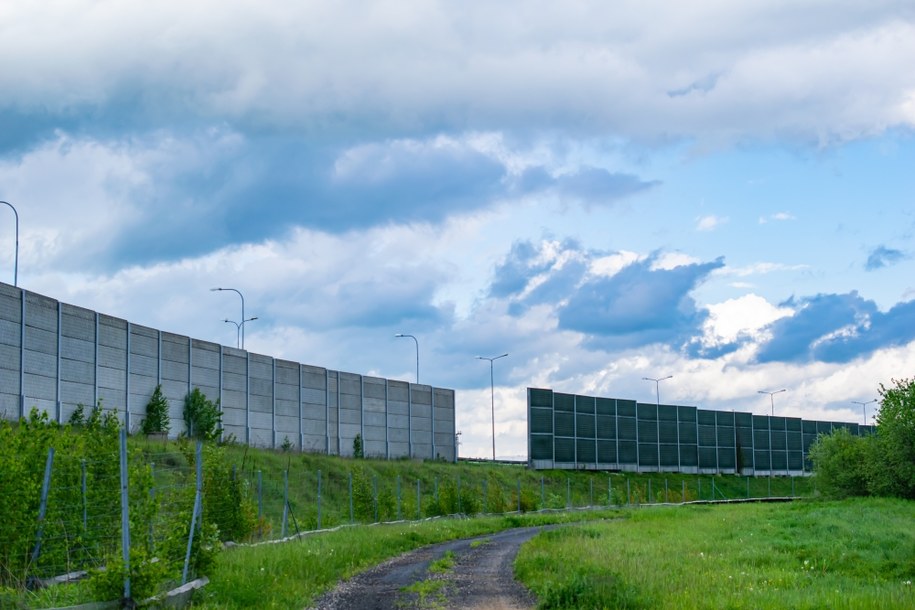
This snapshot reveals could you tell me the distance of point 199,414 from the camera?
57281mm

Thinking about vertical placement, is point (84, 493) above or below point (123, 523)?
above

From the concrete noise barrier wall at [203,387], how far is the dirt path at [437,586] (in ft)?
31.5

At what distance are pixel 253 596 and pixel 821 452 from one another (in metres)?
59.3

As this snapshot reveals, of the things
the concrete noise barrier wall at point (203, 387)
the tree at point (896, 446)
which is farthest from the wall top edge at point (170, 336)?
the tree at point (896, 446)

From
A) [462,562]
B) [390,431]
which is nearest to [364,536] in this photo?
[462,562]

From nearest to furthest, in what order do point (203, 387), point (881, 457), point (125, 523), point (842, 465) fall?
point (125, 523), point (203, 387), point (881, 457), point (842, 465)

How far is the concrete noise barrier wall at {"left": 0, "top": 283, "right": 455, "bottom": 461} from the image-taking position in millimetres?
44438

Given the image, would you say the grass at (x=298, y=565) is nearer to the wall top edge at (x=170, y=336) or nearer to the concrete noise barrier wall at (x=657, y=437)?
the wall top edge at (x=170, y=336)

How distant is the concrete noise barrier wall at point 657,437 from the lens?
3531 inches

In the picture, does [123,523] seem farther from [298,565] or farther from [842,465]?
[842,465]

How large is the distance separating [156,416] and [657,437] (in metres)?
58.5

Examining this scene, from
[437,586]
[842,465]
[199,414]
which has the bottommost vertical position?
[437,586]

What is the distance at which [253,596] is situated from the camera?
1877cm

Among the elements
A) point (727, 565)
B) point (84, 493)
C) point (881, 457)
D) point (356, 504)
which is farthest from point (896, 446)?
point (84, 493)
